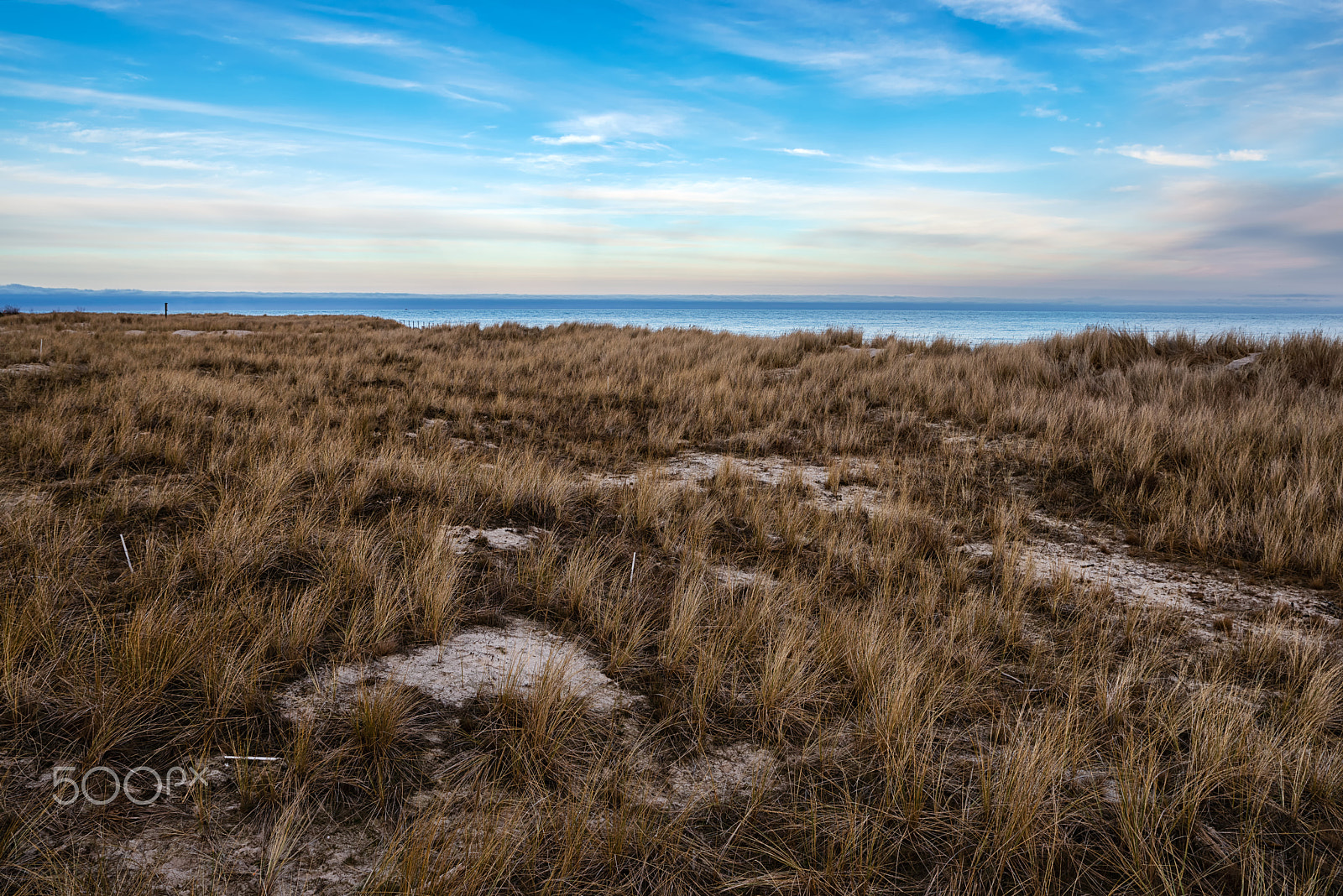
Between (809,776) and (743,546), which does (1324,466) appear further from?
(809,776)

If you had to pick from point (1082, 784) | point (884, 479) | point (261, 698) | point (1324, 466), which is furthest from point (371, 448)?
point (1324, 466)

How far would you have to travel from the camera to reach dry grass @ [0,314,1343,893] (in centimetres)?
203

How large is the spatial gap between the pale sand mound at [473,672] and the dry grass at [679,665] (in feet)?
0.29

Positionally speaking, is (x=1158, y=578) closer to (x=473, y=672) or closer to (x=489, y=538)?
(x=473, y=672)

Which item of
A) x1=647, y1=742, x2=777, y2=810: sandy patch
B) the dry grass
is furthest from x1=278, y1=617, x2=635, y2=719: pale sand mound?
x1=647, y1=742, x2=777, y2=810: sandy patch

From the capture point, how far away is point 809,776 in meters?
2.42

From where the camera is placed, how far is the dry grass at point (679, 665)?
6.66 feet

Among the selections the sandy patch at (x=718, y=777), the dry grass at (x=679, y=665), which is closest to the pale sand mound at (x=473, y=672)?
the dry grass at (x=679, y=665)

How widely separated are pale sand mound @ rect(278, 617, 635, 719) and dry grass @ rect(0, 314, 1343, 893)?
0.29 feet

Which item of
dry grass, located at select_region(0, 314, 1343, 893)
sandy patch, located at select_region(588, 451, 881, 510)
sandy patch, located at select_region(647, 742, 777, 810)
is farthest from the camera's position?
sandy patch, located at select_region(588, 451, 881, 510)

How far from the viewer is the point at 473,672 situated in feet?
9.93

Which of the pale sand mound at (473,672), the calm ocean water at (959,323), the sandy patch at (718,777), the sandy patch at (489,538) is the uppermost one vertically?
the calm ocean water at (959,323)

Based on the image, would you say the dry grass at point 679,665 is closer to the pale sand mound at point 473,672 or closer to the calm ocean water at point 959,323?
the pale sand mound at point 473,672

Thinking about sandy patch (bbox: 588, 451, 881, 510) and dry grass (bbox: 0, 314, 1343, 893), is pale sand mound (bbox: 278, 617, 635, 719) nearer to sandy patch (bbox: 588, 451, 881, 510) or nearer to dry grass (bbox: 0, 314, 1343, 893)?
dry grass (bbox: 0, 314, 1343, 893)
